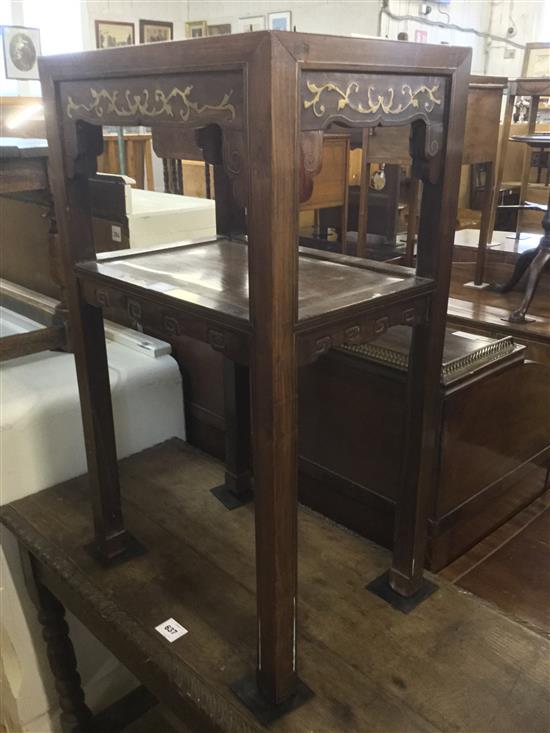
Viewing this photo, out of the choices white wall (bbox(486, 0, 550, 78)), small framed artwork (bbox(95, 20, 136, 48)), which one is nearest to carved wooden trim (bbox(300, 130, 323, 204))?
small framed artwork (bbox(95, 20, 136, 48))

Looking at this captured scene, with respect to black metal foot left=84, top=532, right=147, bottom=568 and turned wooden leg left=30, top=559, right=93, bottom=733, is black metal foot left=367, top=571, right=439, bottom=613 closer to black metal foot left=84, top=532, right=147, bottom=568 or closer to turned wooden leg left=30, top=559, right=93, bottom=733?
black metal foot left=84, top=532, right=147, bottom=568

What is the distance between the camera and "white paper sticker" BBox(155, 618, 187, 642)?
100cm

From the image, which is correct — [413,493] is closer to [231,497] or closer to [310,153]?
[231,497]

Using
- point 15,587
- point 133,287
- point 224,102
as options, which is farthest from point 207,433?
point 224,102

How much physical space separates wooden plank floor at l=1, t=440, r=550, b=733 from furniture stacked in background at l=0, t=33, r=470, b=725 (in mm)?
15

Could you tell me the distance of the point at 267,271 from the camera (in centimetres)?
69

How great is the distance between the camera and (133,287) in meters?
0.91

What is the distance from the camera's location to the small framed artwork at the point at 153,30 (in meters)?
6.52

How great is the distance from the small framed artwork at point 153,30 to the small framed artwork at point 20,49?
2137mm

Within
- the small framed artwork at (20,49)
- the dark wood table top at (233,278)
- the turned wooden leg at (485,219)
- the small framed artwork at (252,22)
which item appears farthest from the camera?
the small framed artwork at (252,22)

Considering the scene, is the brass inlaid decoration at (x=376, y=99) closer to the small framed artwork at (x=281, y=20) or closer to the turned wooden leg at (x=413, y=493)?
the turned wooden leg at (x=413, y=493)

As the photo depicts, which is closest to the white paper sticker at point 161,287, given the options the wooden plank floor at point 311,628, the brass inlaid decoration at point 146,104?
the brass inlaid decoration at point 146,104

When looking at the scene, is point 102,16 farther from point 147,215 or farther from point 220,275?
point 220,275

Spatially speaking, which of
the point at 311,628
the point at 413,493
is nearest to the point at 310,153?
the point at 413,493
